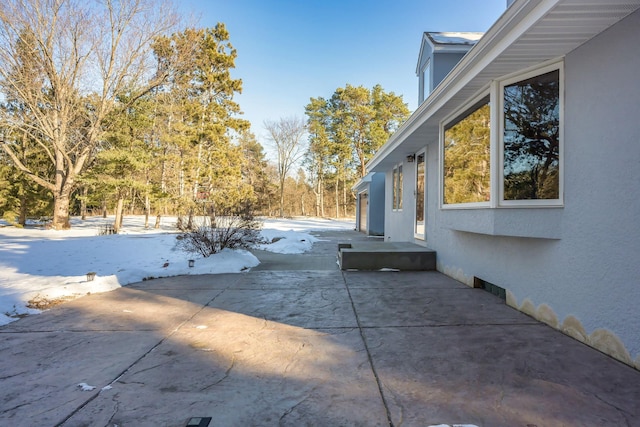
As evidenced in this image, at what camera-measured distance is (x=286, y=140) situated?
31875 millimetres

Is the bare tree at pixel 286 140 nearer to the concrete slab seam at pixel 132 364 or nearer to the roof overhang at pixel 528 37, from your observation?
the roof overhang at pixel 528 37

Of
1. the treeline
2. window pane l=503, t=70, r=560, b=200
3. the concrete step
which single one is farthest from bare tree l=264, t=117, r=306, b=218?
window pane l=503, t=70, r=560, b=200

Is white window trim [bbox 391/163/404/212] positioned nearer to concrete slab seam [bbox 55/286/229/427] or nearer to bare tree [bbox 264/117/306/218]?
concrete slab seam [bbox 55/286/229/427]

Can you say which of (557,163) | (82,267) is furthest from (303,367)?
(82,267)

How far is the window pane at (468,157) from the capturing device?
4016mm

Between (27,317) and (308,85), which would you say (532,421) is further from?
(308,85)

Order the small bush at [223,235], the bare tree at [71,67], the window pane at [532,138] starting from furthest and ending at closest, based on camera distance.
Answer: the bare tree at [71,67]
the small bush at [223,235]
the window pane at [532,138]

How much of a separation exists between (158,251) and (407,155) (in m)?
6.67

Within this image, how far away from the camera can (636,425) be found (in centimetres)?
169

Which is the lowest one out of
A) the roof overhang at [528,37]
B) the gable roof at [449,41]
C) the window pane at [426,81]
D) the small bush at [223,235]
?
the small bush at [223,235]

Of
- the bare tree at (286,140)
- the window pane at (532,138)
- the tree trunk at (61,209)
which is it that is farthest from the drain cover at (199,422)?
the bare tree at (286,140)

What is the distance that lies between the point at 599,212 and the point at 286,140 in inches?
1206

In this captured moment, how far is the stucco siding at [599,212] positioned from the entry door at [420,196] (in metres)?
3.59

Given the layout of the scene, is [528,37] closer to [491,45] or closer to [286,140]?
[491,45]
